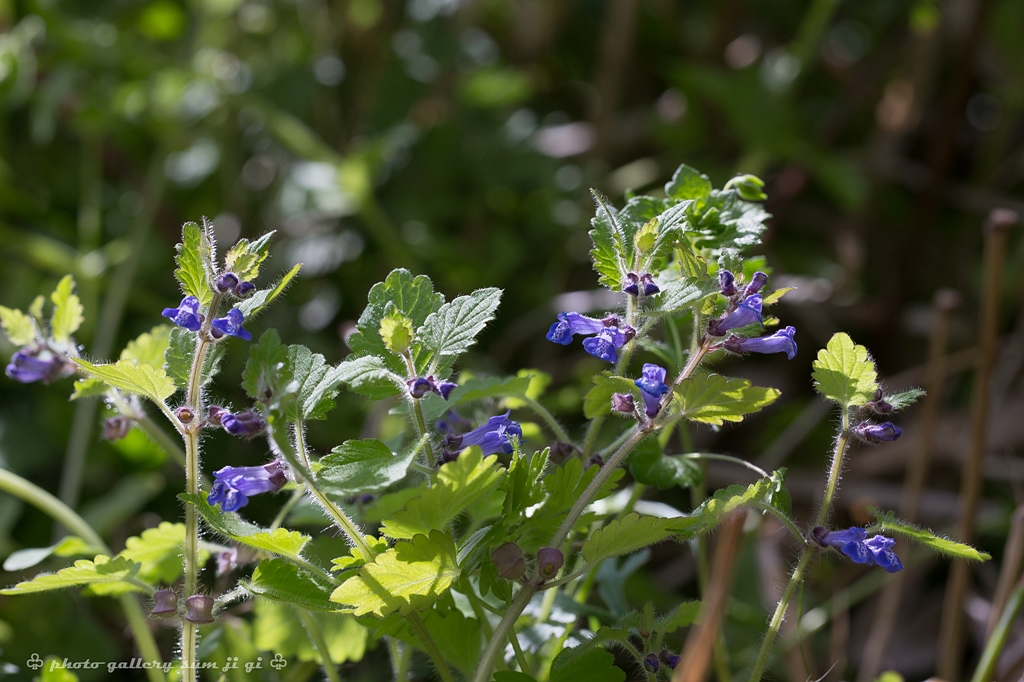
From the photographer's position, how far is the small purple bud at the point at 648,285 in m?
0.52

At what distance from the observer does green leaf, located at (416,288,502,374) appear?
517 millimetres

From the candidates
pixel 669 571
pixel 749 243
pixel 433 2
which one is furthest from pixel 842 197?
pixel 749 243

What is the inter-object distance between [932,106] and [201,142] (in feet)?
5.13

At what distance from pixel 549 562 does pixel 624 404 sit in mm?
108

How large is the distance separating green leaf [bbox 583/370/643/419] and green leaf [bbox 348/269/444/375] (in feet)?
0.37

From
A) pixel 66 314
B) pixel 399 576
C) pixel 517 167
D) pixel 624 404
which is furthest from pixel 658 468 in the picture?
pixel 517 167

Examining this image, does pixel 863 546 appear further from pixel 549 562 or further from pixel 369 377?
pixel 369 377

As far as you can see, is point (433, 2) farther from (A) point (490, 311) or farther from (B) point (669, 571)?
(A) point (490, 311)

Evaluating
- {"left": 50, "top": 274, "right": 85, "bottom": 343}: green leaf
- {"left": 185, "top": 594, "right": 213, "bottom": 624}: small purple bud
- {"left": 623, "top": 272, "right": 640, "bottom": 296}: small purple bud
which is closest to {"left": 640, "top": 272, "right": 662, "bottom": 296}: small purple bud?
{"left": 623, "top": 272, "right": 640, "bottom": 296}: small purple bud

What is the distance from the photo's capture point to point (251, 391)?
1.59 ft

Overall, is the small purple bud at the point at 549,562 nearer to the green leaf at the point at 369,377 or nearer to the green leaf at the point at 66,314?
the green leaf at the point at 369,377

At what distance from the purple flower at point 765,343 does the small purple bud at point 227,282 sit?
0.29 meters

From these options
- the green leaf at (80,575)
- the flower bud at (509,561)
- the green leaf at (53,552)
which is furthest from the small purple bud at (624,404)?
the green leaf at (53,552)

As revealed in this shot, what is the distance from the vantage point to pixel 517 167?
1.68 metres
